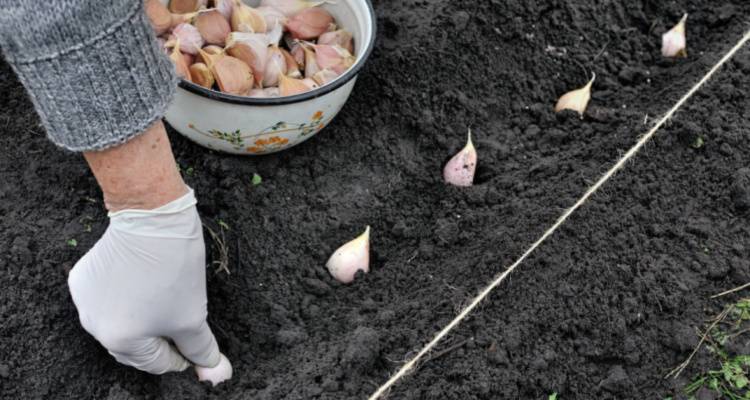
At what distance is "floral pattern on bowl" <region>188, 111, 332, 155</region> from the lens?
1.52m

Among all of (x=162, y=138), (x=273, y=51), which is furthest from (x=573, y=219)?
(x=162, y=138)

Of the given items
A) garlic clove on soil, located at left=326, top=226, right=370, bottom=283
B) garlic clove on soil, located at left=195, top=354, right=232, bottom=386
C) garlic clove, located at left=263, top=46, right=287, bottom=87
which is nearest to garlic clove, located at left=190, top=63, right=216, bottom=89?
garlic clove, located at left=263, top=46, right=287, bottom=87

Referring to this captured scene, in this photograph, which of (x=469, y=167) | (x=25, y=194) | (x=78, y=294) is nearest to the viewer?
(x=78, y=294)

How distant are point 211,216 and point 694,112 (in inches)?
47.2

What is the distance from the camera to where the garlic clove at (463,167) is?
171cm

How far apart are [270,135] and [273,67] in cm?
15

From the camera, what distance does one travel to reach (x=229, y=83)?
1459 millimetres

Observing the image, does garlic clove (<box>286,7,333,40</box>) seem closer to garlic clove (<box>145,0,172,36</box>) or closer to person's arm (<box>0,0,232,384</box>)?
garlic clove (<box>145,0,172,36</box>)

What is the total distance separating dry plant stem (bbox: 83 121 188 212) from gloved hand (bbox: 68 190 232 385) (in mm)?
20

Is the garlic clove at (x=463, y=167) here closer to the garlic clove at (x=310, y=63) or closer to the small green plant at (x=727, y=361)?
the garlic clove at (x=310, y=63)

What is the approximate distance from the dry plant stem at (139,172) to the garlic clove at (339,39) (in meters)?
0.60

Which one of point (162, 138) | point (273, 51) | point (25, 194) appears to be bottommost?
point (25, 194)

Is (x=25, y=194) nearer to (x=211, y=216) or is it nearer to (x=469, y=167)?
(x=211, y=216)

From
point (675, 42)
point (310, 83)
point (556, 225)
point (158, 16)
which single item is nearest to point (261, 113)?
point (310, 83)
